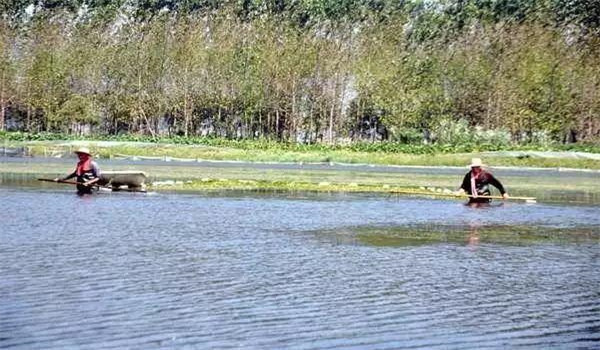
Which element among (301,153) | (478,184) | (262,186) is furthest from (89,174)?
(301,153)

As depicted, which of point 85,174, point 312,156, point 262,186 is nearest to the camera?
point 85,174

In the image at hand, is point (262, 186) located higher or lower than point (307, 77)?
lower

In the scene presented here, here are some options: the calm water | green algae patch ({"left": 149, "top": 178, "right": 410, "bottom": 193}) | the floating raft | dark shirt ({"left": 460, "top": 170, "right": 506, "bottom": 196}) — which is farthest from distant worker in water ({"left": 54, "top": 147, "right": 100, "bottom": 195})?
dark shirt ({"left": 460, "top": 170, "right": 506, "bottom": 196})

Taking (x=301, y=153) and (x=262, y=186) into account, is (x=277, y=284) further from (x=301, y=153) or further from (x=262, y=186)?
(x=301, y=153)

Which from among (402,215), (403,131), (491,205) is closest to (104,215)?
(402,215)

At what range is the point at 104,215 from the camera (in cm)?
2586

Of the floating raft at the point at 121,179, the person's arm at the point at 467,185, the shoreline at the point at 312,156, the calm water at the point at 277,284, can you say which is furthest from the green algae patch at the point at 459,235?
the shoreline at the point at 312,156

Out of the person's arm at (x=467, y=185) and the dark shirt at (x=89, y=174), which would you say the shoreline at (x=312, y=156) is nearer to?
the person's arm at (x=467, y=185)

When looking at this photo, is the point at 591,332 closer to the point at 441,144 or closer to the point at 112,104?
the point at 441,144

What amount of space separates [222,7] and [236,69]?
20241 millimetres

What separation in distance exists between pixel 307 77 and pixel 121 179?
5631 cm

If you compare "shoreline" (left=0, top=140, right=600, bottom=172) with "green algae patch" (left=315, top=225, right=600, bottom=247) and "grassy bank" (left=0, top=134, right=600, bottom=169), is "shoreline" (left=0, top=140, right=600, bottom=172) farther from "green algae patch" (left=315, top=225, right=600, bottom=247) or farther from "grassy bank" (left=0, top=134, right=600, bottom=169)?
"green algae patch" (left=315, top=225, right=600, bottom=247)

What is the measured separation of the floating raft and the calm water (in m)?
6.88

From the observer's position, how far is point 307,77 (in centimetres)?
9031
